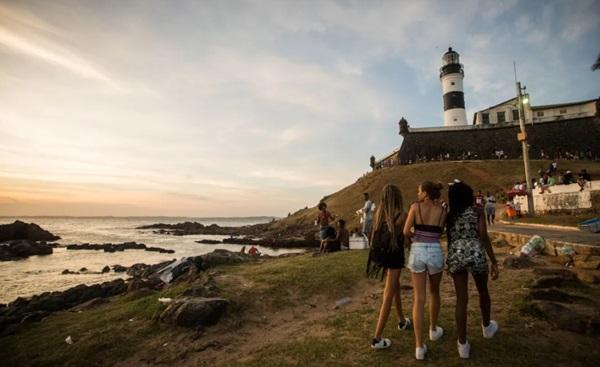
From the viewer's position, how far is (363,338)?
5.21 meters

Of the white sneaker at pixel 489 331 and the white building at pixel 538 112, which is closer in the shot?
the white sneaker at pixel 489 331

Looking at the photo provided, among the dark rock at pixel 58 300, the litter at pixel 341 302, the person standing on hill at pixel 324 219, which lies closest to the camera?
the litter at pixel 341 302

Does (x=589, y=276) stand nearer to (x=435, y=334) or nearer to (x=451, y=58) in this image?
(x=435, y=334)

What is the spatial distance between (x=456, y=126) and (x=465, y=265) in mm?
52365

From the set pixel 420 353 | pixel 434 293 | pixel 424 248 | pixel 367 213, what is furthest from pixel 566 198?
pixel 420 353

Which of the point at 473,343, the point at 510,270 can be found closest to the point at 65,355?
the point at 473,343

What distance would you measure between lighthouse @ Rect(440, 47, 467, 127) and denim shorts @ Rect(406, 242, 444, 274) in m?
56.3

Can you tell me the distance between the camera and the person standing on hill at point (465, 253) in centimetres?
424

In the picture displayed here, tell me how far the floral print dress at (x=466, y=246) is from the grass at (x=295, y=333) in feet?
3.78

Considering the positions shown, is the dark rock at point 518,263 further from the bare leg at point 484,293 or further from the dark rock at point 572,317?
the bare leg at point 484,293

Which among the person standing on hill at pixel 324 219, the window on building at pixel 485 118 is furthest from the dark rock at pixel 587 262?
the window on building at pixel 485 118

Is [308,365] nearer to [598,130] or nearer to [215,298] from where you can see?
[215,298]

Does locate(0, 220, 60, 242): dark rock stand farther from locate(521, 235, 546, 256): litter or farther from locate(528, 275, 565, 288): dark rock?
locate(528, 275, 565, 288): dark rock

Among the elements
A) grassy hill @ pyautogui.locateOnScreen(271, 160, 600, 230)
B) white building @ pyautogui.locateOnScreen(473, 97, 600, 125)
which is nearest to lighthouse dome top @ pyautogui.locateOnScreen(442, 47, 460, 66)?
white building @ pyautogui.locateOnScreen(473, 97, 600, 125)
